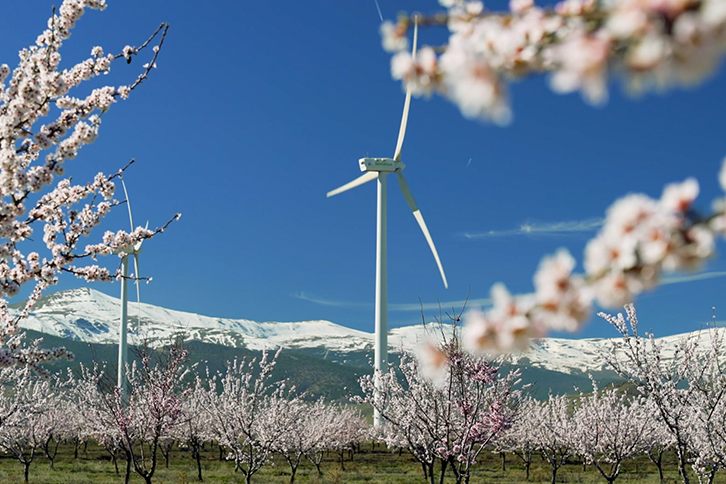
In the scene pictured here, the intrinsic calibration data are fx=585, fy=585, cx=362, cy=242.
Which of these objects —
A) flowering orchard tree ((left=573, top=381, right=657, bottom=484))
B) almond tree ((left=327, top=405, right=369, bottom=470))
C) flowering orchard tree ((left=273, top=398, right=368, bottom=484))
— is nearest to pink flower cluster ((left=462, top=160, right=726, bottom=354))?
flowering orchard tree ((left=573, top=381, right=657, bottom=484))

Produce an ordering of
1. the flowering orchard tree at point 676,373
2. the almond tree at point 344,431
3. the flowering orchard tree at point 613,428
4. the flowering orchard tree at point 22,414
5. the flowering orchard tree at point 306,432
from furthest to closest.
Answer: the almond tree at point 344,431 → the flowering orchard tree at point 306,432 → the flowering orchard tree at point 22,414 → the flowering orchard tree at point 613,428 → the flowering orchard tree at point 676,373

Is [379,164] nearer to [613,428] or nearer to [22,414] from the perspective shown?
[613,428]

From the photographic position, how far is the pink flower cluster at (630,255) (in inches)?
71.9

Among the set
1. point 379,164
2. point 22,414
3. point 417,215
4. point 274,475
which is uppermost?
point 379,164

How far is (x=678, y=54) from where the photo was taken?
1.49m

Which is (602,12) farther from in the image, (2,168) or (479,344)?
(2,168)

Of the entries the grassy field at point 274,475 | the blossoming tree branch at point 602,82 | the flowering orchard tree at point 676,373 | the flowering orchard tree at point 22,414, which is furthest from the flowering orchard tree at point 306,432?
the blossoming tree branch at point 602,82

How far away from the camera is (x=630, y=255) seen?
6.03ft

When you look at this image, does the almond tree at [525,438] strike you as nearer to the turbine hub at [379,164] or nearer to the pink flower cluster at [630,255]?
the turbine hub at [379,164]

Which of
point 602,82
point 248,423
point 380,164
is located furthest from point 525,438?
point 602,82

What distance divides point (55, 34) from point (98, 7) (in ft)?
2.73

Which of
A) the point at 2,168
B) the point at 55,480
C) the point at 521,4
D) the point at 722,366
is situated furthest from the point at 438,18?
the point at 55,480

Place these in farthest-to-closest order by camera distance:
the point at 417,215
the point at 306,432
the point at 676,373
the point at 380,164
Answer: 1. the point at 380,164
2. the point at 306,432
3. the point at 417,215
4. the point at 676,373

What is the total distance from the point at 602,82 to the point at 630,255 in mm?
572
